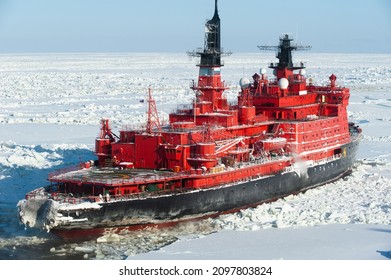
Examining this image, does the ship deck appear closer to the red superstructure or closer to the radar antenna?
the red superstructure

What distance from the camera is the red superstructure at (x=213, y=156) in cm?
2381

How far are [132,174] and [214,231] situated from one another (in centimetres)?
413

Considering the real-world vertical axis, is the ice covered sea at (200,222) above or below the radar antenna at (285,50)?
below

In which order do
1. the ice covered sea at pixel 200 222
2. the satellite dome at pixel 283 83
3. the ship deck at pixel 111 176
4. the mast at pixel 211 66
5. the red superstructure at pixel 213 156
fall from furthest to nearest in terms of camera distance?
the satellite dome at pixel 283 83, the mast at pixel 211 66, the ship deck at pixel 111 176, the red superstructure at pixel 213 156, the ice covered sea at pixel 200 222

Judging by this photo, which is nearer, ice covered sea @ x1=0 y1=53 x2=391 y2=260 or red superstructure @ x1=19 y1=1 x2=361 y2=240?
ice covered sea @ x1=0 y1=53 x2=391 y2=260

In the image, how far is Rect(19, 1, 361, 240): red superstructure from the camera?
938 inches

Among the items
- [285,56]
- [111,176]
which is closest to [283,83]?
[285,56]

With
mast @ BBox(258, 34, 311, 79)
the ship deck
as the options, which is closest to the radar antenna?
mast @ BBox(258, 34, 311, 79)

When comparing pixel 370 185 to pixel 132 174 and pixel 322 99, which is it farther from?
pixel 132 174

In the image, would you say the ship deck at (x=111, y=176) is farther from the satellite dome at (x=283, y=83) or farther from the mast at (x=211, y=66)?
the satellite dome at (x=283, y=83)

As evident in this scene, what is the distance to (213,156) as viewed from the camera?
26.3 metres

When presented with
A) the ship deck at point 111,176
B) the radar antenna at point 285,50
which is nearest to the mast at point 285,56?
the radar antenna at point 285,50

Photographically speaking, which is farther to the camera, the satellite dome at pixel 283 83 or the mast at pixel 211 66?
the satellite dome at pixel 283 83

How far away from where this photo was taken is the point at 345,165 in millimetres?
34562
